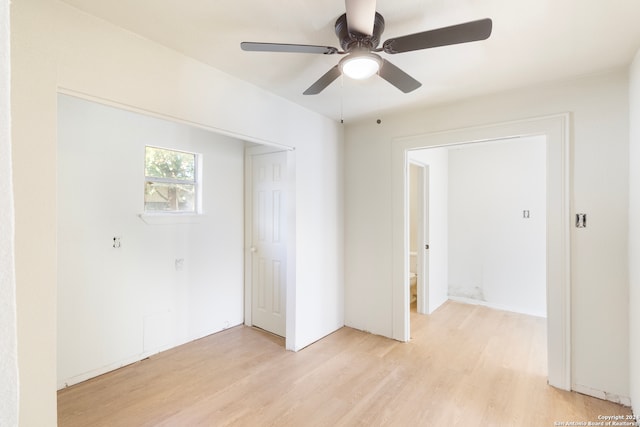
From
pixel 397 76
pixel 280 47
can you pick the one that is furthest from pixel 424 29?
pixel 280 47

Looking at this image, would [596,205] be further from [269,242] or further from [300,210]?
[269,242]

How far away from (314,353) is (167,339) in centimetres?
150

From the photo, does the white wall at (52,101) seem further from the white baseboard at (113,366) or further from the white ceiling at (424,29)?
the white baseboard at (113,366)

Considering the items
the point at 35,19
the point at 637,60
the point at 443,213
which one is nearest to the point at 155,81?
the point at 35,19

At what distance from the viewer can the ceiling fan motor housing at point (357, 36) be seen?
1.54 meters

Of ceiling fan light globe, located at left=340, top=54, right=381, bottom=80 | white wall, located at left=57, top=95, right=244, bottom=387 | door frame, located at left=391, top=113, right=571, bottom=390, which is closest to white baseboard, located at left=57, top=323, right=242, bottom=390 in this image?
white wall, located at left=57, top=95, right=244, bottom=387

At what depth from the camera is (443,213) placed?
15.7 feet

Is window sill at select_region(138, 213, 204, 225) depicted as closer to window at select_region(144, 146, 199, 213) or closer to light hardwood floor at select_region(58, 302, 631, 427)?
window at select_region(144, 146, 199, 213)

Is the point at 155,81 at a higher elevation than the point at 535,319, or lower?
higher

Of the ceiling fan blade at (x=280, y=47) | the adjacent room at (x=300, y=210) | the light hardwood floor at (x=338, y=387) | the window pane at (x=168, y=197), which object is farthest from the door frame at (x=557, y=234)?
the window pane at (x=168, y=197)

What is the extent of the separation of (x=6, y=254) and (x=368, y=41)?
1.64 meters

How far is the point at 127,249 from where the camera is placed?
9.21 ft

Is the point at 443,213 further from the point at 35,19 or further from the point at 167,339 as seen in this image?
the point at 35,19

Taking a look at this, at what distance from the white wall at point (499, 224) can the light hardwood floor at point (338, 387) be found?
1.18 metres
